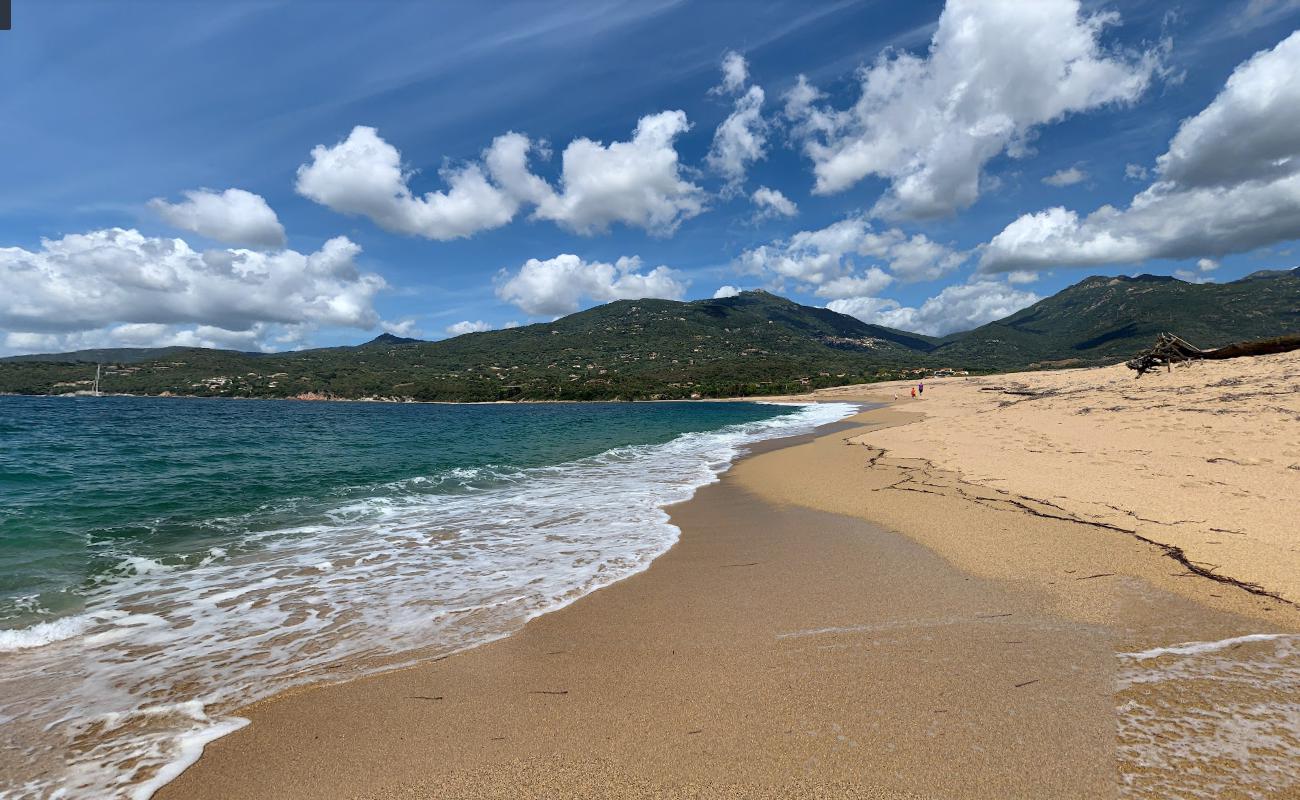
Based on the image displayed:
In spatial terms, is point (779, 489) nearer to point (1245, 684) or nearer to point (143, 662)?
point (1245, 684)

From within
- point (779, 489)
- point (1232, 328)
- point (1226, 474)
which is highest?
point (1232, 328)

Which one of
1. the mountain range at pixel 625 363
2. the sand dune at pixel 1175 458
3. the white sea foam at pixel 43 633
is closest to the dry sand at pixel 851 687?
the sand dune at pixel 1175 458

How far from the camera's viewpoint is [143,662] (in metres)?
5.46

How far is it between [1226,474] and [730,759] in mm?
11744

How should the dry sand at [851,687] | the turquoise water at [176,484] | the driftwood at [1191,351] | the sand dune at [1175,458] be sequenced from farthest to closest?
the driftwood at [1191,351], the turquoise water at [176,484], the sand dune at [1175,458], the dry sand at [851,687]

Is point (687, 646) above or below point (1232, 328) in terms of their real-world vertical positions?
below

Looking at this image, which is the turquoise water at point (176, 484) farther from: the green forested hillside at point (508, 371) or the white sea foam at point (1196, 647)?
the green forested hillside at point (508, 371)

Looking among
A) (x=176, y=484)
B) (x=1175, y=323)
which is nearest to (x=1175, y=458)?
(x=176, y=484)

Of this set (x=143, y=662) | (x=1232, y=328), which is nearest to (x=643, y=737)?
(x=143, y=662)

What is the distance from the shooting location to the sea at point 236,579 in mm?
4375

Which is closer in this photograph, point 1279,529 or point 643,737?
point 643,737

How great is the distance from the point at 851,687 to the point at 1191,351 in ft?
108

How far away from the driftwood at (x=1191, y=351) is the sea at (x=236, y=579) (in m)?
24.6

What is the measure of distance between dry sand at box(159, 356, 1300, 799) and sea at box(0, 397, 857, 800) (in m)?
0.64
